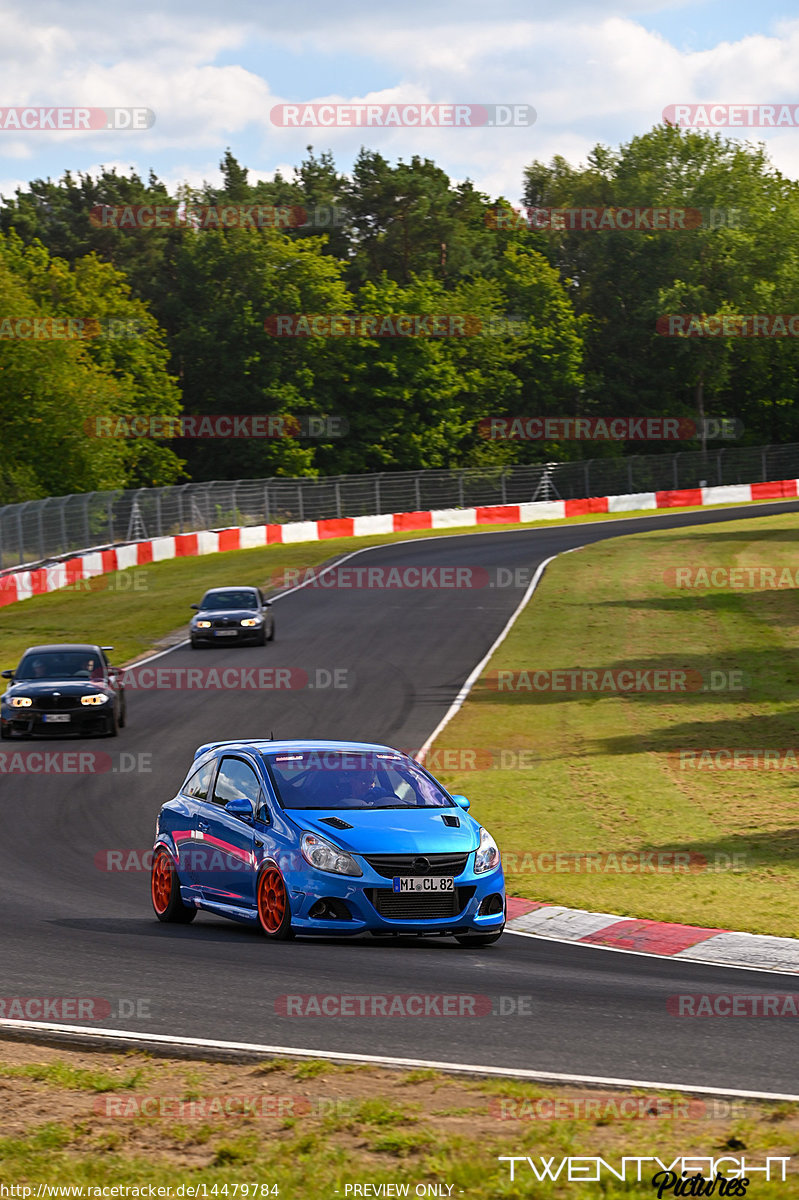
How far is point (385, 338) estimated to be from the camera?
79.9 m

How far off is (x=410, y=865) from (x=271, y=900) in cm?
117

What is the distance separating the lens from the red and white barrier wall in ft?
153

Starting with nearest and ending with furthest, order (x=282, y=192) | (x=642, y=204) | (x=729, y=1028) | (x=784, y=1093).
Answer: (x=784, y=1093)
(x=729, y=1028)
(x=642, y=204)
(x=282, y=192)

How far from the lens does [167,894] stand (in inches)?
485

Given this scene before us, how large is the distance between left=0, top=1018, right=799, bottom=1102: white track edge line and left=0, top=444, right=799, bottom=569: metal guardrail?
38.8m

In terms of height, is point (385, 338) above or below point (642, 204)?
below

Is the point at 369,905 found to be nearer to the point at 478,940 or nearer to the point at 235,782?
the point at 478,940

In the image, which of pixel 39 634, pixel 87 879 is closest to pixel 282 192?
pixel 39 634

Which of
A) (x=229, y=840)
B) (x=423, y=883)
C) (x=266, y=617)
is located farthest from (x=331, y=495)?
(x=423, y=883)

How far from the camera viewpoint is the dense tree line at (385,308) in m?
77.4

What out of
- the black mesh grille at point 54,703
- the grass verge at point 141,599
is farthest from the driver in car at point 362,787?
the grass verge at point 141,599

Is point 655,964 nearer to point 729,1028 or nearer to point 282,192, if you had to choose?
point 729,1028

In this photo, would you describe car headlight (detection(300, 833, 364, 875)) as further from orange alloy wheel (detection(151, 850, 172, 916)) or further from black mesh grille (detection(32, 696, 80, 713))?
black mesh grille (detection(32, 696, 80, 713))

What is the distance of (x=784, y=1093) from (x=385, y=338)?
74.8 meters
